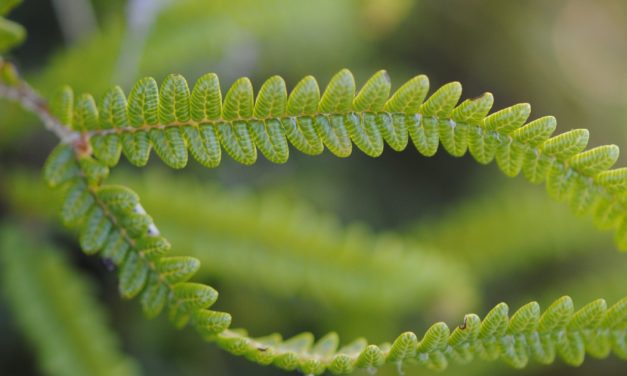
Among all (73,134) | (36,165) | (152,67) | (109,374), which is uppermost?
(152,67)

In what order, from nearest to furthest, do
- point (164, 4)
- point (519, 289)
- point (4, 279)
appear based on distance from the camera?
1. point (4, 279)
2. point (164, 4)
3. point (519, 289)

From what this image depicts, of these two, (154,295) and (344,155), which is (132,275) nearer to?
(154,295)

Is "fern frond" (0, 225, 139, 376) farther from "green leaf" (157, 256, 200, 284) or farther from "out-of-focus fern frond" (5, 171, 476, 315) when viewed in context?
"green leaf" (157, 256, 200, 284)

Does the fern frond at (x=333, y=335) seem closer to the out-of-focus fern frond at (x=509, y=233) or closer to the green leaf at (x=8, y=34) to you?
the green leaf at (x=8, y=34)

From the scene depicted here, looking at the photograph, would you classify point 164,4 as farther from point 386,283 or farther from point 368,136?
point 368,136

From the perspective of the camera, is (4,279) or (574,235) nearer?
(4,279)

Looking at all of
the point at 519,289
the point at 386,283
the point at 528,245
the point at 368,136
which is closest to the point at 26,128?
the point at 386,283
